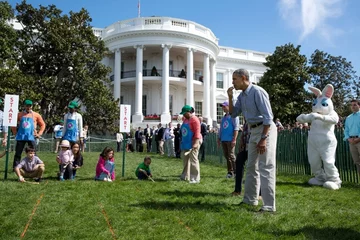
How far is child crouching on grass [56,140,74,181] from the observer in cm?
821

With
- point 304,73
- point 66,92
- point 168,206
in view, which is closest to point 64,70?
point 66,92

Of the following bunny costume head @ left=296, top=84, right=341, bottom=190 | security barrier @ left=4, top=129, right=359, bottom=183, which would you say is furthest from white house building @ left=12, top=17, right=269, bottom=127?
bunny costume head @ left=296, top=84, right=341, bottom=190

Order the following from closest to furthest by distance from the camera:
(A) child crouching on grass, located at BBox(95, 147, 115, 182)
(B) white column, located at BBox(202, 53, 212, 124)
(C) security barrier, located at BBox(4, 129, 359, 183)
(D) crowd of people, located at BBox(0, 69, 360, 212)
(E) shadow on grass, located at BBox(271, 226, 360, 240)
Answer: (E) shadow on grass, located at BBox(271, 226, 360, 240)
(D) crowd of people, located at BBox(0, 69, 360, 212)
(A) child crouching on grass, located at BBox(95, 147, 115, 182)
(C) security barrier, located at BBox(4, 129, 359, 183)
(B) white column, located at BBox(202, 53, 212, 124)

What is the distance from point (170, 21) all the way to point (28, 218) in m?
30.9

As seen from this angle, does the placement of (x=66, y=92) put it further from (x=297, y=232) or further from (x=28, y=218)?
(x=297, y=232)

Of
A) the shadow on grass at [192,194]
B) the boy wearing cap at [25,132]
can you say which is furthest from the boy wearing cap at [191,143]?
the boy wearing cap at [25,132]

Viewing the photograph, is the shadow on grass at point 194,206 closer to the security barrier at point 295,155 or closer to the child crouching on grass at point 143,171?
the child crouching on grass at point 143,171

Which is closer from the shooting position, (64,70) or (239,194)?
(239,194)

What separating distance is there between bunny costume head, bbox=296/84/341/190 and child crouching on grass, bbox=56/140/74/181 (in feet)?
17.9

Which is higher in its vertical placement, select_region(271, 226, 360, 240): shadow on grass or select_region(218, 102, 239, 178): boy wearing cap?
select_region(218, 102, 239, 178): boy wearing cap

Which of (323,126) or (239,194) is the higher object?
(323,126)

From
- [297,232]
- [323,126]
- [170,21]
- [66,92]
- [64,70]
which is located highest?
[170,21]

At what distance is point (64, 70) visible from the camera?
25266 millimetres

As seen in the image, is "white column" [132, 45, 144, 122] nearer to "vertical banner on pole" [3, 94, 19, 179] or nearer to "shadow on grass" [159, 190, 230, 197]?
"vertical banner on pole" [3, 94, 19, 179]
